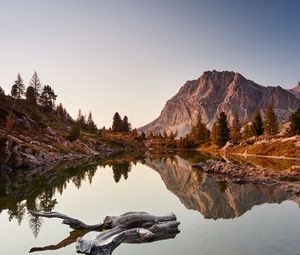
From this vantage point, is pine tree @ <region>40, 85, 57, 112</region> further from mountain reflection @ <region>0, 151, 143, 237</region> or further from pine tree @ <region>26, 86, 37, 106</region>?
mountain reflection @ <region>0, 151, 143, 237</region>

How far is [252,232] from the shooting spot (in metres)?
23.6

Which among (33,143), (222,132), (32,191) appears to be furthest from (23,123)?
(222,132)

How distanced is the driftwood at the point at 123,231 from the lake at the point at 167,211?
66cm

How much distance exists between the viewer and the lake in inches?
800

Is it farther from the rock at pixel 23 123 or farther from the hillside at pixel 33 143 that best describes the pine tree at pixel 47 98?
Result: the rock at pixel 23 123

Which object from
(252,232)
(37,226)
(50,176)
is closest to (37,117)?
(50,176)

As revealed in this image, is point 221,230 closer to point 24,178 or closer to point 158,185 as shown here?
point 158,185

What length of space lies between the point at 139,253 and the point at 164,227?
190 inches

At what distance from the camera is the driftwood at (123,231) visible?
59.8ft

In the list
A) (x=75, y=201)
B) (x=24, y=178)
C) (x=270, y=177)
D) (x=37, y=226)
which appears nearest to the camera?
(x=37, y=226)

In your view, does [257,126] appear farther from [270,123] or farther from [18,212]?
[18,212]

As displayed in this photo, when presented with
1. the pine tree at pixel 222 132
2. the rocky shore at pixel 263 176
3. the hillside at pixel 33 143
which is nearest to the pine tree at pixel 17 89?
the hillside at pixel 33 143

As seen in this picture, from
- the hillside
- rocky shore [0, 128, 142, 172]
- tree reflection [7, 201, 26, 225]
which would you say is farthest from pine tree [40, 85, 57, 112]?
tree reflection [7, 201, 26, 225]

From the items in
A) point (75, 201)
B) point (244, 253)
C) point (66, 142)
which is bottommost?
point (244, 253)
